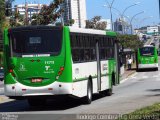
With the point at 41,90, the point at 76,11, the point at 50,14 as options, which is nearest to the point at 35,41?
the point at 41,90

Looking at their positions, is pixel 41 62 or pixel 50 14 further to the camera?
pixel 50 14

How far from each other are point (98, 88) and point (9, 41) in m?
5.22

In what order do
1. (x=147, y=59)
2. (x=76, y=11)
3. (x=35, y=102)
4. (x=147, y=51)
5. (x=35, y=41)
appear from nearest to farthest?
(x=35, y=41)
(x=35, y=102)
(x=147, y=59)
(x=147, y=51)
(x=76, y=11)

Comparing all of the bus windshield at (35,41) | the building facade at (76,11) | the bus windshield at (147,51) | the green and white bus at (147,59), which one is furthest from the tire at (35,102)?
the building facade at (76,11)

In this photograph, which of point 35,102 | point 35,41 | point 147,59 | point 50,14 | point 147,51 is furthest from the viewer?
point 147,51

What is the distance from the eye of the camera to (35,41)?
19.3 metres

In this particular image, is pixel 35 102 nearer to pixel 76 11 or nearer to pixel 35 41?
pixel 35 41

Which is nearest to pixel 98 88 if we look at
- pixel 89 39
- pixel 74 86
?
pixel 89 39

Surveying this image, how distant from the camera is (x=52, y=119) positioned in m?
16.0

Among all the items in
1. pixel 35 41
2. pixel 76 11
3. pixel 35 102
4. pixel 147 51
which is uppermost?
pixel 76 11

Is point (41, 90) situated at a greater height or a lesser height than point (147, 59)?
greater

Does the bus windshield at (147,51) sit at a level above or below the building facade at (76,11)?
below

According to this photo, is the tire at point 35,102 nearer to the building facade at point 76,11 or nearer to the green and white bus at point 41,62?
the green and white bus at point 41,62

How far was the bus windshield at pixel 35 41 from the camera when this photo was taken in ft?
63.0
